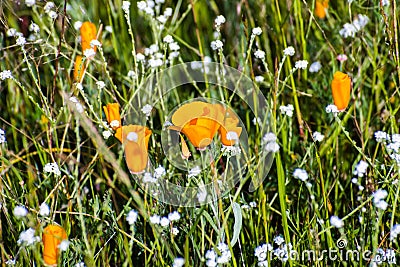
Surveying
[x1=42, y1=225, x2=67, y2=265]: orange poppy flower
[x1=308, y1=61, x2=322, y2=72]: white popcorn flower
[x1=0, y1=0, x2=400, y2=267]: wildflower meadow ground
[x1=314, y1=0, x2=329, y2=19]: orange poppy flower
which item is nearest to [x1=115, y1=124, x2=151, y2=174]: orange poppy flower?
[x1=0, y1=0, x2=400, y2=267]: wildflower meadow ground

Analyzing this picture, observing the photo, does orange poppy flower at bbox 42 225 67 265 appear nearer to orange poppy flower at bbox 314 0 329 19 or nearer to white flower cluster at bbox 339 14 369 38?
white flower cluster at bbox 339 14 369 38

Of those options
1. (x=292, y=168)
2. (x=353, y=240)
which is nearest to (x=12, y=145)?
(x=292, y=168)

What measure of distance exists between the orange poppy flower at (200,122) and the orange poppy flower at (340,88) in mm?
253

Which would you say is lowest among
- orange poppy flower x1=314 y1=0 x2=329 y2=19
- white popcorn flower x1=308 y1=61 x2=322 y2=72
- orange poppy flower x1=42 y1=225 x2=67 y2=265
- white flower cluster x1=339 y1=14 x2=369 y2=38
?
orange poppy flower x1=42 y1=225 x2=67 y2=265

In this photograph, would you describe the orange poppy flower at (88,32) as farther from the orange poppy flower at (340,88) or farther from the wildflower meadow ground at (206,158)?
the orange poppy flower at (340,88)

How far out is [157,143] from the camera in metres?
1.43

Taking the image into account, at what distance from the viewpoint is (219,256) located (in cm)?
113

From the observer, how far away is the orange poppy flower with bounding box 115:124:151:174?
3.73 ft

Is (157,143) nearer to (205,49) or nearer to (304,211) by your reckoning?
(304,211)

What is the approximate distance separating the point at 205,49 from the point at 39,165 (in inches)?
25.1

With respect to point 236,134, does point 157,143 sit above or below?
above

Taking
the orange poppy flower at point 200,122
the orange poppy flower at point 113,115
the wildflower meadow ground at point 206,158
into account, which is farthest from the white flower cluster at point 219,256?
the orange poppy flower at point 113,115

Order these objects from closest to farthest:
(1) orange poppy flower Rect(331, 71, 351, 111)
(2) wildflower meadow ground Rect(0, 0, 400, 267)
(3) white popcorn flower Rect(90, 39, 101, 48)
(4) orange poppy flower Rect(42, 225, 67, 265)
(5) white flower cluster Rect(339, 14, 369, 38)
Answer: (4) orange poppy flower Rect(42, 225, 67, 265), (2) wildflower meadow ground Rect(0, 0, 400, 267), (1) orange poppy flower Rect(331, 71, 351, 111), (3) white popcorn flower Rect(90, 39, 101, 48), (5) white flower cluster Rect(339, 14, 369, 38)

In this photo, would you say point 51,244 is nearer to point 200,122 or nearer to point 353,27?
point 200,122
